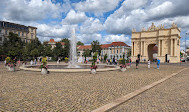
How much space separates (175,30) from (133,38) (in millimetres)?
17311

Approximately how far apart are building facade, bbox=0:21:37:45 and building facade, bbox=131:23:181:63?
5489 centimetres

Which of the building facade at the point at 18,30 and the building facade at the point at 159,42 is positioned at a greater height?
the building facade at the point at 18,30

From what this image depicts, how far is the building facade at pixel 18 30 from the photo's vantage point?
63669 mm

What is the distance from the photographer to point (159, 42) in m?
57.4

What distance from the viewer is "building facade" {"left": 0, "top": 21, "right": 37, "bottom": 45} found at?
2507 inches

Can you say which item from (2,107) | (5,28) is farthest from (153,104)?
(5,28)

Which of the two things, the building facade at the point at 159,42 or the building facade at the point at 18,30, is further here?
the building facade at the point at 18,30

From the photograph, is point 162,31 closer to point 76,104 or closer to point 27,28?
point 76,104

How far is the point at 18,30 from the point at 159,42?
66.8 meters

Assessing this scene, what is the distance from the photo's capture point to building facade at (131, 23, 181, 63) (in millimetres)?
54250

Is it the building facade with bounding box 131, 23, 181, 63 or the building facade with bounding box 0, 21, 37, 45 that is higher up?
the building facade with bounding box 0, 21, 37, 45

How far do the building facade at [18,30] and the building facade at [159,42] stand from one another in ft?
180

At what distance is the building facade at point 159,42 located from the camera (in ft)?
178

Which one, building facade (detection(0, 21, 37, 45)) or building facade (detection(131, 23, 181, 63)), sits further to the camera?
building facade (detection(0, 21, 37, 45))
